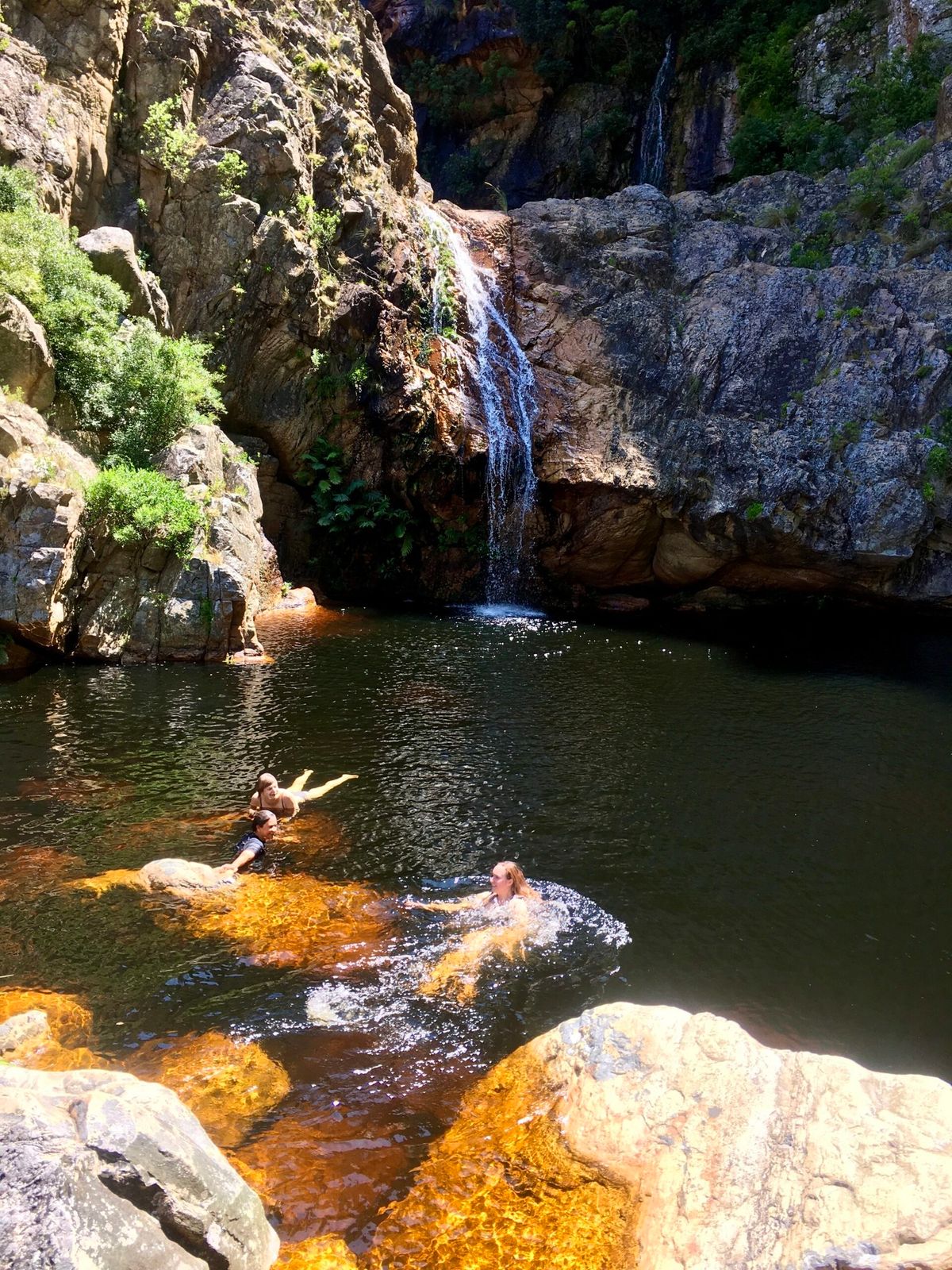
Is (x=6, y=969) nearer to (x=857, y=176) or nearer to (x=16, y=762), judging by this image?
(x=16, y=762)

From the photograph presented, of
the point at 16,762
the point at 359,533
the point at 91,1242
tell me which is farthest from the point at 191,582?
the point at 91,1242

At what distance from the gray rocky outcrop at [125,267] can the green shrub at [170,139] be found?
7.81ft

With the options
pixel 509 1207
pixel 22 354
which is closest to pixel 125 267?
pixel 22 354

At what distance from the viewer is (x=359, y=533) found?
24.5m

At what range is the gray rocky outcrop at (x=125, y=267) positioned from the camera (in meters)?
18.6

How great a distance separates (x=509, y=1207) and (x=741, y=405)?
24001 millimetres

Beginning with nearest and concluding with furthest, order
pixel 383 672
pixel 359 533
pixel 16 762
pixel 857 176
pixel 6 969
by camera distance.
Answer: pixel 6 969 < pixel 16 762 < pixel 383 672 < pixel 359 533 < pixel 857 176

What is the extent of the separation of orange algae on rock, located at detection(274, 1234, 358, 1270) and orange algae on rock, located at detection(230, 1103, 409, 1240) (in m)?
0.07

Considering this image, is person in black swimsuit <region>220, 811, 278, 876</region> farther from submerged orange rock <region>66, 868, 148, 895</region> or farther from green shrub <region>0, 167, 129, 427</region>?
green shrub <region>0, 167, 129, 427</region>

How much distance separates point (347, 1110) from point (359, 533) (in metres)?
20.1

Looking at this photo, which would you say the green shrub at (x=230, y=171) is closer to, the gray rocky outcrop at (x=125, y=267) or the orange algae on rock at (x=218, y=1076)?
the gray rocky outcrop at (x=125, y=267)

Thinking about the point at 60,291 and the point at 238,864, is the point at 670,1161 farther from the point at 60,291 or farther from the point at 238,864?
the point at 60,291

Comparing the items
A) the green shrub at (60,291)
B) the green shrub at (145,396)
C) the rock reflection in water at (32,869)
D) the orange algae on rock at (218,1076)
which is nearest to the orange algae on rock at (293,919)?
the orange algae on rock at (218,1076)

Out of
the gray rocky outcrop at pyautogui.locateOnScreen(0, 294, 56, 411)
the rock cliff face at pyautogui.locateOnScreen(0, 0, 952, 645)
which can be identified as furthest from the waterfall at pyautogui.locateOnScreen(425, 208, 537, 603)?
the gray rocky outcrop at pyautogui.locateOnScreen(0, 294, 56, 411)
